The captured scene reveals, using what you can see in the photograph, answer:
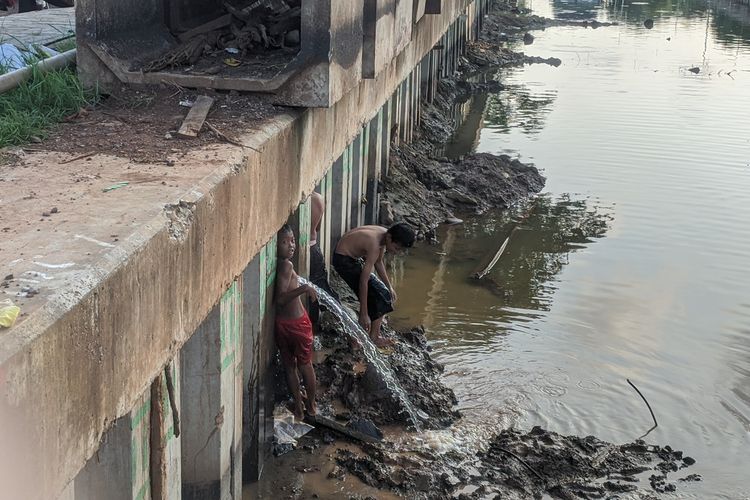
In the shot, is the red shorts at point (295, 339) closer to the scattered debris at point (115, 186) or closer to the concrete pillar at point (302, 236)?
the concrete pillar at point (302, 236)

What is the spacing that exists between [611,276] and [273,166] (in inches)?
292

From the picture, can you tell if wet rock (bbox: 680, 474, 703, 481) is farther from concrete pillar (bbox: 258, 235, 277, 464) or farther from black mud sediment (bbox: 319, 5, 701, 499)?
concrete pillar (bbox: 258, 235, 277, 464)

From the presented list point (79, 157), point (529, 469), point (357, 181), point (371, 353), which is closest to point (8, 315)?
point (79, 157)

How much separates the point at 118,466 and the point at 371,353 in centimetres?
416

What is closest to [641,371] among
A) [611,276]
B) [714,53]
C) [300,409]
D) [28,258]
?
[611,276]

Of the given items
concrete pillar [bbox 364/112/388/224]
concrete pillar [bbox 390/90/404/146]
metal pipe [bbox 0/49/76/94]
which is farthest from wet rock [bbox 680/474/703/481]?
concrete pillar [bbox 390/90/404/146]

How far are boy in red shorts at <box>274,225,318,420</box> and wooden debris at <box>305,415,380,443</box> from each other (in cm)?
13

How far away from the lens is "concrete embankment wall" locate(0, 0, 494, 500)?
9.24 feet

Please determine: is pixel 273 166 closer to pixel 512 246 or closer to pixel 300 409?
pixel 300 409

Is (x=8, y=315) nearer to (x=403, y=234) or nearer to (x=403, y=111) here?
(x=403, y=234)

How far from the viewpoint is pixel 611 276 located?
12203 mm

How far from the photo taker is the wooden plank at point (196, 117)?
5.46m

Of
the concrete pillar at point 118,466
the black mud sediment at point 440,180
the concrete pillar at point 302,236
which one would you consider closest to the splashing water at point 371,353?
the concrete pillar at point 302,236

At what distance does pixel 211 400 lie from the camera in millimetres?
5523
